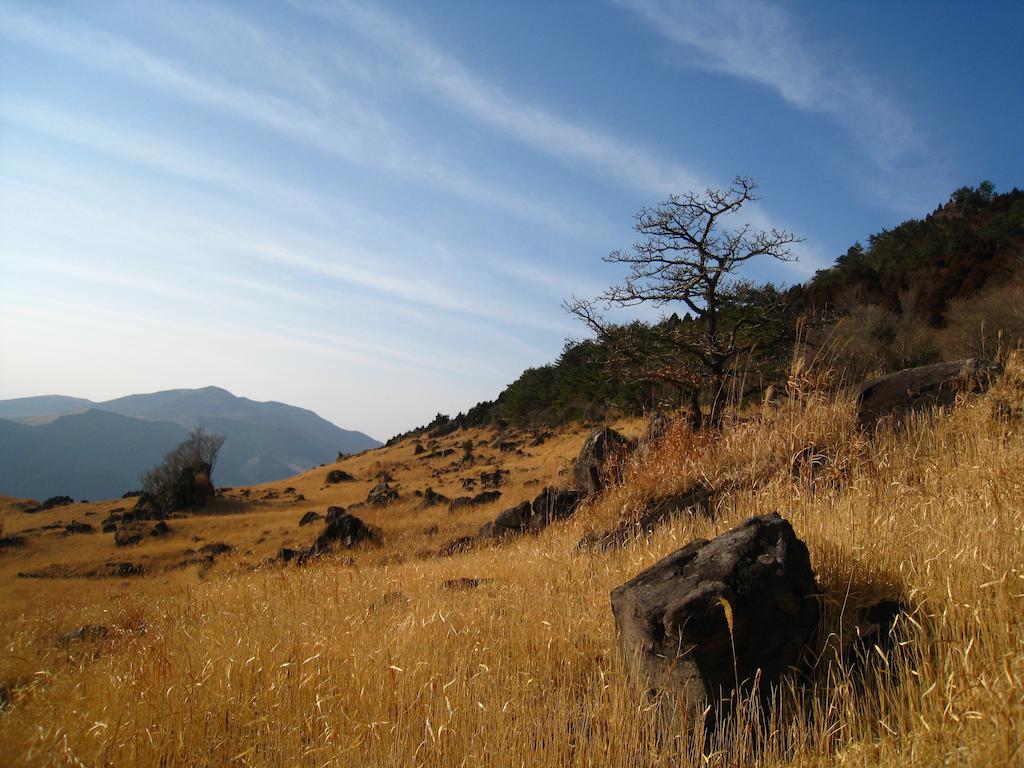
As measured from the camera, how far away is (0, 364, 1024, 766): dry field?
213 centimetres

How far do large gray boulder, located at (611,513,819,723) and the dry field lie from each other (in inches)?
5.6

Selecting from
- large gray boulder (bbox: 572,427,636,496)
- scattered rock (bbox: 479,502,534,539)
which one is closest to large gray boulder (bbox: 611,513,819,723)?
large gray boulder (bbox: 572,427,636,496)

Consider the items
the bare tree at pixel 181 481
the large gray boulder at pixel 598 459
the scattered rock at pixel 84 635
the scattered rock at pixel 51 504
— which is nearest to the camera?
the scattered rock at pixel 84 635

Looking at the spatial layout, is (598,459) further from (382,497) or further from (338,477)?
(338,477)

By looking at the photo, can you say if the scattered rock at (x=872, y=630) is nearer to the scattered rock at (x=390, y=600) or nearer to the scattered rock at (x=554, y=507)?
the scattered rock at (x=390, y=600)

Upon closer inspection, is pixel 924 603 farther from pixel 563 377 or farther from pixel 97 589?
pixel 563 377

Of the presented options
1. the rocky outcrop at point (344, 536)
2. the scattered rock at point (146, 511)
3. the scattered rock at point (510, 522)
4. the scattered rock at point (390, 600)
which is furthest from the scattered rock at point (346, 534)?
the scattered rock at point (146, 511)

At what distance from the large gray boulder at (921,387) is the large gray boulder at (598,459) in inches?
161

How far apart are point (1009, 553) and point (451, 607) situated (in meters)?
3.76

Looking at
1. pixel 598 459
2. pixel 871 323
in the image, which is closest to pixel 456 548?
pixel 598 459

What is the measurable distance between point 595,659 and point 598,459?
907 centimetres

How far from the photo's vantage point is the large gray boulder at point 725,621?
97.0 inches

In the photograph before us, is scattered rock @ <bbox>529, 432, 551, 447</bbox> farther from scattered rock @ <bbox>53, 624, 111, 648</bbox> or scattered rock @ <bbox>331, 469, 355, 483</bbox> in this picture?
scattered rock @ <bbox>53, 624, 111, 648</bbox>

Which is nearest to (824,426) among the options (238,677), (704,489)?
(704,489)
